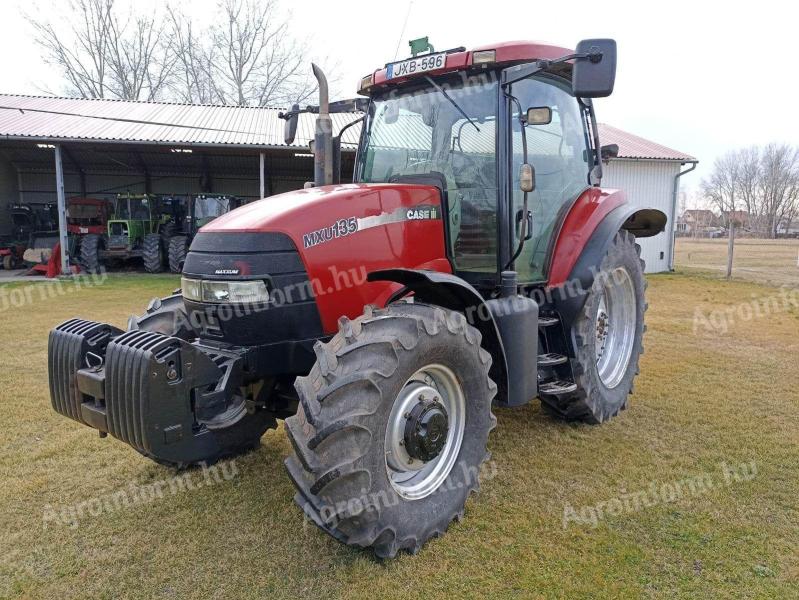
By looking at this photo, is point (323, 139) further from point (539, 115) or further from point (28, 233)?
point (28, 233)

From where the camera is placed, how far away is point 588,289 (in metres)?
3.85

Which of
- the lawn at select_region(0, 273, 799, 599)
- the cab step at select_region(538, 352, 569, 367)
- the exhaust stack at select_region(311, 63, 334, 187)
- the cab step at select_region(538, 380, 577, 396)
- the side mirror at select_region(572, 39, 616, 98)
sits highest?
the side mirror at select_region(572, 39, 616, 98)

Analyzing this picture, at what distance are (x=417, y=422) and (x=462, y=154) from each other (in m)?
1.73

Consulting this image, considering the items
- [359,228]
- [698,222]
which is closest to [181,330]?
[359,228]

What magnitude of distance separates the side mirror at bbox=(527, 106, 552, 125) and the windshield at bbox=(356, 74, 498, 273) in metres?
0.22

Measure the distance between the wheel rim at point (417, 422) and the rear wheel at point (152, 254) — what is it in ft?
47.0

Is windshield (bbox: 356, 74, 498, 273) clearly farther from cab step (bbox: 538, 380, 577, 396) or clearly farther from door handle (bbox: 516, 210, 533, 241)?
cab step (bbox: 538, 380, 577, 396)

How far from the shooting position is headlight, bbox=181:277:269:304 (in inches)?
107

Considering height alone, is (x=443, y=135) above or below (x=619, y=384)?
above

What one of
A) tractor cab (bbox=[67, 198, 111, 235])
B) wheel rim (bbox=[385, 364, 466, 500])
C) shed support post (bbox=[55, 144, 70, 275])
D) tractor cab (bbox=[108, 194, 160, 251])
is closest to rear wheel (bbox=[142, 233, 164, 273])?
tractor cab (bbox=[108, 194, 160, 251])

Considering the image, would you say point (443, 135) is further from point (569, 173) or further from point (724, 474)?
point (724, 474)

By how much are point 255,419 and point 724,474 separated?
285cm

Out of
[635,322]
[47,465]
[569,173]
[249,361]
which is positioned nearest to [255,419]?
[249,361]

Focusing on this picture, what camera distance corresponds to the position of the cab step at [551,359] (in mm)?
3666
